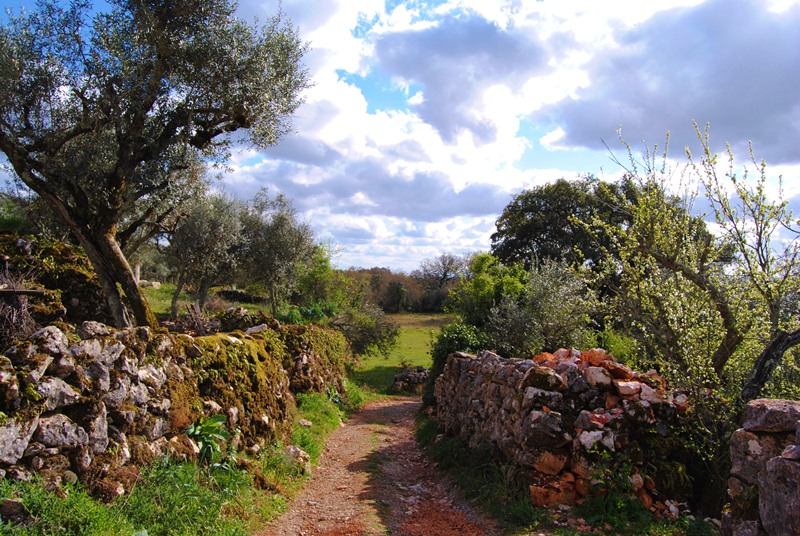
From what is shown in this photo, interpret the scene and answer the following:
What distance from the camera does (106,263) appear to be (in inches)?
491

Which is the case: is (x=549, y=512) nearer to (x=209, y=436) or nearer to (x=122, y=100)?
(x=209, y=436)

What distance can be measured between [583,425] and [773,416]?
2.89 metres

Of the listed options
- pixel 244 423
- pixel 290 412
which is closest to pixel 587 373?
pixel 244 423

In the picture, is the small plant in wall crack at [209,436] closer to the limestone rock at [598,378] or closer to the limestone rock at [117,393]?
the limestone rock at [117,393]

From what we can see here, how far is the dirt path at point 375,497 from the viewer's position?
24.5 ft

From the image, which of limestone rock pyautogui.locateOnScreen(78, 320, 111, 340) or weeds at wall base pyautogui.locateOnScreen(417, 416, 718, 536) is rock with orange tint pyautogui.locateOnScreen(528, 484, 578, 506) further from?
limestone rock pyautogui.locateOnScreen(78, 320, 111, 340)

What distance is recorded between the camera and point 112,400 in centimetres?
598

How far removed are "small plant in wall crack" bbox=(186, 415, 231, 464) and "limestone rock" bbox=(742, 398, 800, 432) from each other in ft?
20.9

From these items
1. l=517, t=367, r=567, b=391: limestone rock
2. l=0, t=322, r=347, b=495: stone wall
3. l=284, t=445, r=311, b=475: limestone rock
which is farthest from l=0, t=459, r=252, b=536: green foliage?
l=517, t=367, r=567, b=391: limestone rock

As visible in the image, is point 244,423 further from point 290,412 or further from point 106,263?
point 106,263

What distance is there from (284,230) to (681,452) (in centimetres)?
2337

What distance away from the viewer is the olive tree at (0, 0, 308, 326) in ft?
38.3

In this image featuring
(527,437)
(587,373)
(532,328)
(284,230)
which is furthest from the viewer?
(284,230)

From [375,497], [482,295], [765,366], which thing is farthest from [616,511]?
[482,295]
